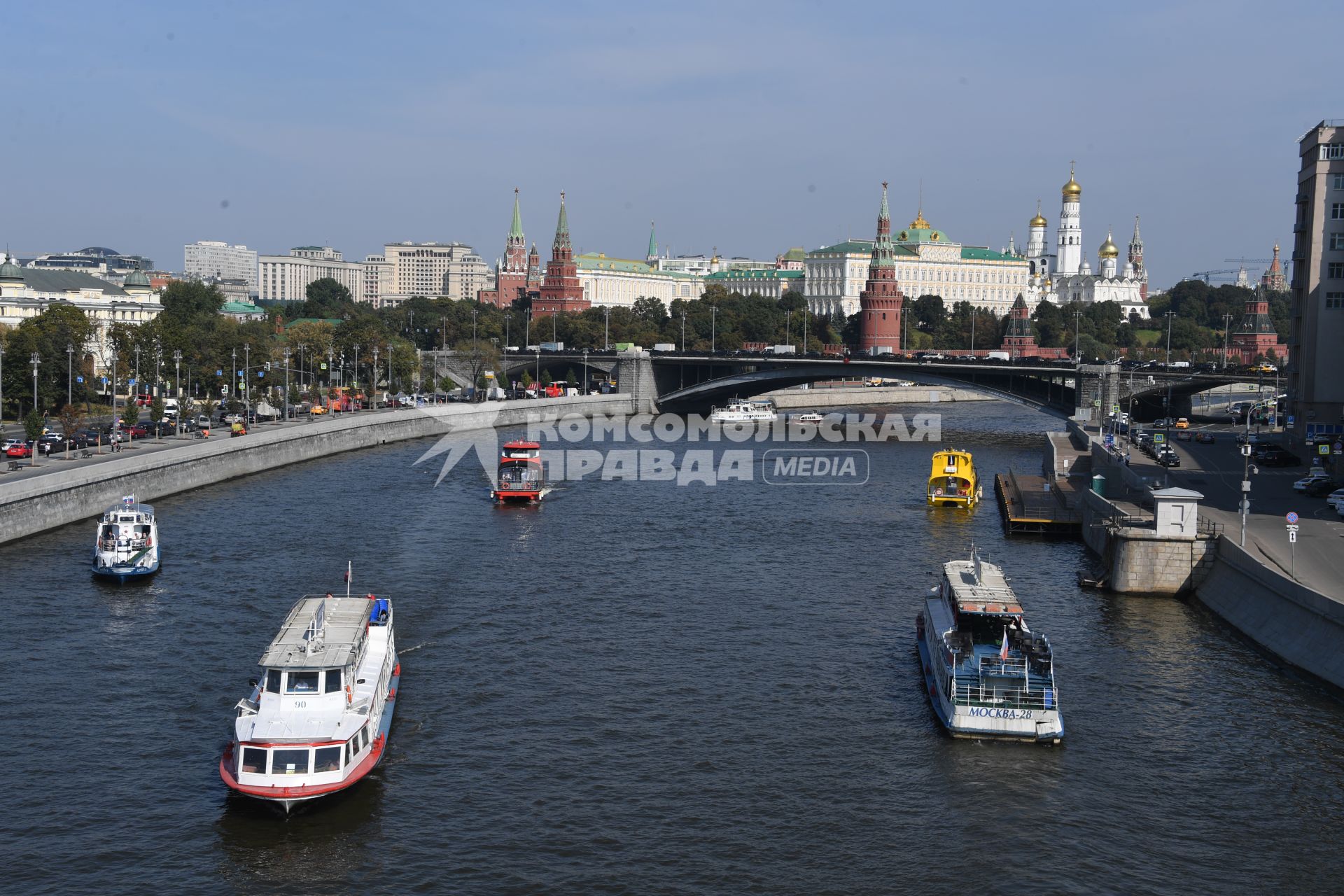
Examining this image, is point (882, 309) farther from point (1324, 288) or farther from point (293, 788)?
point (293, 788)

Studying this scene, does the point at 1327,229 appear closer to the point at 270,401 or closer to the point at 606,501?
the point at 606,501

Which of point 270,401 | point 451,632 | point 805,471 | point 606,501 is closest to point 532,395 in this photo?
point 270,401

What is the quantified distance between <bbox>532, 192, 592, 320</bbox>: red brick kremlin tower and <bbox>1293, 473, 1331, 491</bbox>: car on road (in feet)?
463

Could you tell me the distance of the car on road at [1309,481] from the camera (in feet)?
161

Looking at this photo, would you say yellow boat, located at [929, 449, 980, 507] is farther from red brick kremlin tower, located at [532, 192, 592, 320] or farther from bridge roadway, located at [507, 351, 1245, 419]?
red brick kremlin tower, located at [532, 192, 592, 320]

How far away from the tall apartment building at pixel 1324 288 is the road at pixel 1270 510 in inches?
87.3

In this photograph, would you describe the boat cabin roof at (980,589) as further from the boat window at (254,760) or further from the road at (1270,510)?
the boat window at (254,760)

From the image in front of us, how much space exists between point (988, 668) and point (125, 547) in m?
24.8

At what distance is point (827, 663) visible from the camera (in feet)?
105

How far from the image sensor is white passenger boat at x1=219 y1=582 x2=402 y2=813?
23250 millimetres

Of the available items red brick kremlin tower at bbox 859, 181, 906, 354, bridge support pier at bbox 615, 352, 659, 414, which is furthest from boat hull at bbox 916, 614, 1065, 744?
red brick kremlin tower at bbox 859, 181, 906, 354

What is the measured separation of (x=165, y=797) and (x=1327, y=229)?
58.1 metres

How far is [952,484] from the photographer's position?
5703 cm

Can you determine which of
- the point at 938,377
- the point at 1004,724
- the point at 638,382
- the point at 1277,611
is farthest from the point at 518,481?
the point at 638,382
